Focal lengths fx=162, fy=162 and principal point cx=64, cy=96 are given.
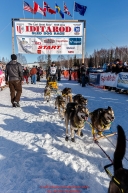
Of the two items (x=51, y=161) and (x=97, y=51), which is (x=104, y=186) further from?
(x=97, y=51)

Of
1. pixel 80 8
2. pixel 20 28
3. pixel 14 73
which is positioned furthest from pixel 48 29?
pixel 14 73

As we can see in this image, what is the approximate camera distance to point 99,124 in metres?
2.92

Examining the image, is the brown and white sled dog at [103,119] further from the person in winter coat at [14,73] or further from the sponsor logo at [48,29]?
the sponsor logo at [48,29]

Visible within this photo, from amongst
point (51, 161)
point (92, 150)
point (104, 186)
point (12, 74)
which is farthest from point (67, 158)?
point (12, 74)

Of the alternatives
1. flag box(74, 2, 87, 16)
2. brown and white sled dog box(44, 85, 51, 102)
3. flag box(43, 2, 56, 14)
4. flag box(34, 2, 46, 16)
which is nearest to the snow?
brown and white sled dog box(44, 85, 51, 102)

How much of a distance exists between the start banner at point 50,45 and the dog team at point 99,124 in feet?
26.0

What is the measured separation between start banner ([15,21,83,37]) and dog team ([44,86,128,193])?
8.37 meters

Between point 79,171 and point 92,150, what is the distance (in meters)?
0.64

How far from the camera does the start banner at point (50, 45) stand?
44.4 ft

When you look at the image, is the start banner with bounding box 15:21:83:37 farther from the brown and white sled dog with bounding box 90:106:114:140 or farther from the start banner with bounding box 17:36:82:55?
the brown and white sled dog with bounding box 90:106:114:140

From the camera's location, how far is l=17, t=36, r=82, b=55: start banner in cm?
1352

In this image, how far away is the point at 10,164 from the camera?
2352 millimetres

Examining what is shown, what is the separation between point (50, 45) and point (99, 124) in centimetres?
1210

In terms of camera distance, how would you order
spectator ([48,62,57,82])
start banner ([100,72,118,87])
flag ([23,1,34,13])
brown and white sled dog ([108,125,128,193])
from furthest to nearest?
flag ([23,1,34,13]), start banner ([100,72,118,87]), spectator ([48,62,57,82]), brown and white sled dog ([108,125,128,193])
